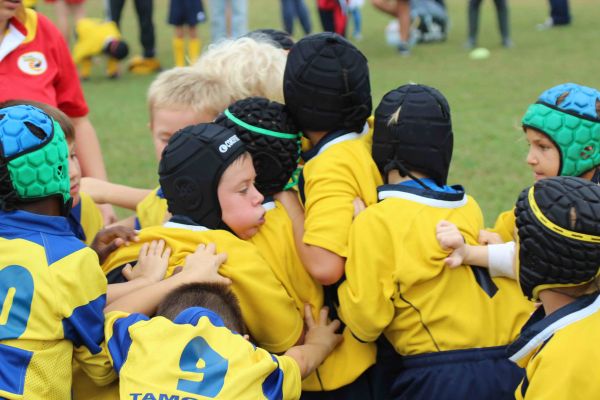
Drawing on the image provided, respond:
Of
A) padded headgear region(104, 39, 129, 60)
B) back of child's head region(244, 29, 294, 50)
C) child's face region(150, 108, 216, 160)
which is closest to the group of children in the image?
child's face region(150, 108, 216, 160)

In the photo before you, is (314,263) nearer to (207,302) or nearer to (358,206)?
(358,206)

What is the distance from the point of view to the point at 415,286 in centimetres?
271

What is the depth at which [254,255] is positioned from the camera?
281cm

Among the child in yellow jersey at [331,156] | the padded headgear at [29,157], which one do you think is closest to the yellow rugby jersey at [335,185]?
the child in yellow jersey at [331,156]

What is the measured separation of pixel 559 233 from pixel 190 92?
1730 mm

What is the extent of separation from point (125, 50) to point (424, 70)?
4212mm

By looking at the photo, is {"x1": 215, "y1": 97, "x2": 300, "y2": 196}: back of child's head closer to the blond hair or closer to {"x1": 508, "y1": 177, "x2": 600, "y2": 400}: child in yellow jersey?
the blond hair

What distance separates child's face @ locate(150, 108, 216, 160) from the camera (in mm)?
3354

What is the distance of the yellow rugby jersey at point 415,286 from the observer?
2682 millimetres

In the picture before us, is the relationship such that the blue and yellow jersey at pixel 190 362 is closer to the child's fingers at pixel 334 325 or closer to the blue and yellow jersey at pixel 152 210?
the child's fingers at pixel 334 325

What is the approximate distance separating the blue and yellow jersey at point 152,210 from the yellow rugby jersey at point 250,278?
530 millimetres

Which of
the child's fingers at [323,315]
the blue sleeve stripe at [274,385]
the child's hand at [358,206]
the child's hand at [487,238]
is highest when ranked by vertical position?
the child's hand at [358,206]

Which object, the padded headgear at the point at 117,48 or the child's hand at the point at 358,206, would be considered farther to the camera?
the padded headgear at the point at 117,48

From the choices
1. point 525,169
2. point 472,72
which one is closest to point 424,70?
point 472,72
